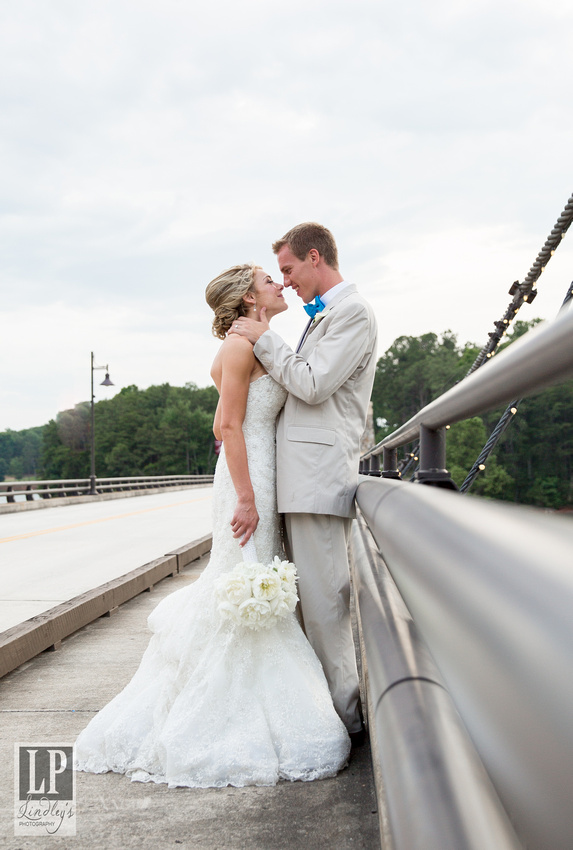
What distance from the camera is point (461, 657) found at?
0.60m

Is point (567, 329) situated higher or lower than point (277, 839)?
higher

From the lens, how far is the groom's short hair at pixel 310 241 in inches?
152

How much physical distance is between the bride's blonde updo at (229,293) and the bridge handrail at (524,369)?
253cm

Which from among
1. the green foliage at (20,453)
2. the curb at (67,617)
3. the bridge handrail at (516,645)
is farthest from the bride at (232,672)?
the green foliage at (20,453)

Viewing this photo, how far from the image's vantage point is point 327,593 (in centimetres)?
352

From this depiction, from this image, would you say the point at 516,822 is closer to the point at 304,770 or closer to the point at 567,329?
the point at 567,329

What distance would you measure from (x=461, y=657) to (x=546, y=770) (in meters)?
0.16

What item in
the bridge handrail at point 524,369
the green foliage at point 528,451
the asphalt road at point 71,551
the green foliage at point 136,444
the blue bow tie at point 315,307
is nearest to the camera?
the bridge handrail at point 524,369

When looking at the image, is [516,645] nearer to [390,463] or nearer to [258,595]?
[258,595]

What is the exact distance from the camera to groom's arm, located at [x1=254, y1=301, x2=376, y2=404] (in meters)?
3.34

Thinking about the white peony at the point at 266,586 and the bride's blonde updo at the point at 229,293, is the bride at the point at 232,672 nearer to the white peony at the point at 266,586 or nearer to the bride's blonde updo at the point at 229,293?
the bride's blonde updo at the point at 229,293

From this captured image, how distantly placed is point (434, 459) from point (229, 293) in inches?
71.7

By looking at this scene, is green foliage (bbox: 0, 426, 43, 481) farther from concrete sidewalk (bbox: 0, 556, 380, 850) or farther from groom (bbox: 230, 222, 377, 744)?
groom (bbox: 230, 222, 377, 744)

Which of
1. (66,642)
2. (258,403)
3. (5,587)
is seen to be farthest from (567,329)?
(5,587)
